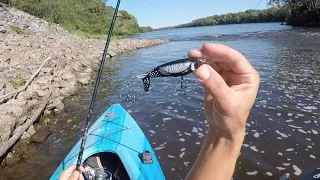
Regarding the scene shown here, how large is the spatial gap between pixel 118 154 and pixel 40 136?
4148mm

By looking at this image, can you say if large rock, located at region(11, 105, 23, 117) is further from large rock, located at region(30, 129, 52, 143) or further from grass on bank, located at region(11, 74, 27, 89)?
grass on bank, located at region(11, 74, 27, 89)

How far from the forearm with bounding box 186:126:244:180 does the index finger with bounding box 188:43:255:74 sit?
14.2 inches

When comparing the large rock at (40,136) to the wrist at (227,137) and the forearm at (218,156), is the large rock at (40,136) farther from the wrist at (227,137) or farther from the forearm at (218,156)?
the wrist at (227,137)

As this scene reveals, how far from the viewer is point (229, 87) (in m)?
1.29

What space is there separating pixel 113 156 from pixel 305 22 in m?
54.0

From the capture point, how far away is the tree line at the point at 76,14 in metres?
47.2

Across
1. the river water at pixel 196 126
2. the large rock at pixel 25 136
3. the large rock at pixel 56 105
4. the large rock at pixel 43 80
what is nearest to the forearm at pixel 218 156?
the river water at pixel 196 126

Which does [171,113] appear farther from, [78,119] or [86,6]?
[86,6]

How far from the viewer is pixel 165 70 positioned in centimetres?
161

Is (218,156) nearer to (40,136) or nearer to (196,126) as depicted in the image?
(196,126)

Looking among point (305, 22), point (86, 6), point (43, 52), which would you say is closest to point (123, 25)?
point (86, 6)

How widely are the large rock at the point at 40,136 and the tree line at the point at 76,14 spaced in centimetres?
2584

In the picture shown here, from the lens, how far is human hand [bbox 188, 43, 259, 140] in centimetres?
120

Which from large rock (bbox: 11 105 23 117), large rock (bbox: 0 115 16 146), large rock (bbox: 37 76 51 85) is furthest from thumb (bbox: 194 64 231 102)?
large rock (bbox: 37 76 51 85)
